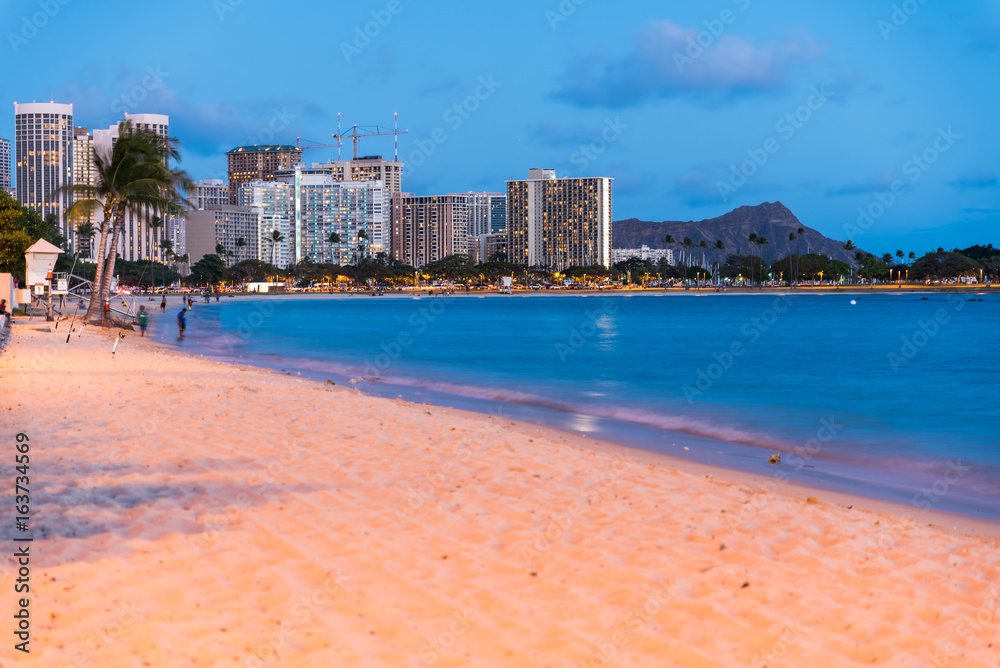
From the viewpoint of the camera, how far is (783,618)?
4898 mm

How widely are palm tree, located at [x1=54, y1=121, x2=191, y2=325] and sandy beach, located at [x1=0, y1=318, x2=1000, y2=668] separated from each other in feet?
90.9

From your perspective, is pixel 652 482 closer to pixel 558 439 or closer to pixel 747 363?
pixel 558 439

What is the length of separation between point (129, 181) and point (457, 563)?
3497cm

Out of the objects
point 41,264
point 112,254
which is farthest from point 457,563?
point 41,264

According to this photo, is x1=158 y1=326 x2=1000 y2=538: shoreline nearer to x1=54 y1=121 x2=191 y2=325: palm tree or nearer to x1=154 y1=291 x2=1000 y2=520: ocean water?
x1=154 y1=291 x2=1000 y2=520: ocean water

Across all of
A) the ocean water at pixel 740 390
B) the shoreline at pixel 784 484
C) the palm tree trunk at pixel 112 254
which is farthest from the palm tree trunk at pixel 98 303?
the shoreline at pixel 784 484

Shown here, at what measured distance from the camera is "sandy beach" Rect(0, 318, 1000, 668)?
4.39 meters

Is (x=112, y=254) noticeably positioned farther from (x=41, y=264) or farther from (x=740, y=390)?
(x=740, y=390)

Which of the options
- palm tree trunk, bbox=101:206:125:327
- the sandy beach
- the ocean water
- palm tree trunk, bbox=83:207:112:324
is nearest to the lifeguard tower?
palm tree trunk, bbox=101:206:125:327

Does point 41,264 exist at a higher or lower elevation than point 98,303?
higher

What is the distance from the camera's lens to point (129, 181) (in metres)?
34.8

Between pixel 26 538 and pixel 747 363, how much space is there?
31.8 m

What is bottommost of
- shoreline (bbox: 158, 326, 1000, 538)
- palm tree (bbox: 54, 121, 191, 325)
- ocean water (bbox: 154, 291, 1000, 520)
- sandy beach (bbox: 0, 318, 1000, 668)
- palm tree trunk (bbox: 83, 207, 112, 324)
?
ocean water (bbox: 154, 291, 1000, 520)

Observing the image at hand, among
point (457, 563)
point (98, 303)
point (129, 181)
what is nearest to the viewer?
point (457, 563)
